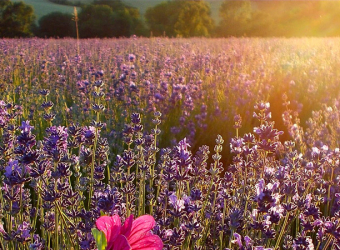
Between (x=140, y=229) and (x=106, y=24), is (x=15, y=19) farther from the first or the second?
(x=140, y=229)

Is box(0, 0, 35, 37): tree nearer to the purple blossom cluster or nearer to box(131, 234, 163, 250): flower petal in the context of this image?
the purple blossom cluster

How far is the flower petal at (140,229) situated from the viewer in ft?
2.51

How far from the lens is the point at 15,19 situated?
29.8 meters

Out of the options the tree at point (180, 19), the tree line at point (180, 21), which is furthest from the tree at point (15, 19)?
the tree at point (180, 19)

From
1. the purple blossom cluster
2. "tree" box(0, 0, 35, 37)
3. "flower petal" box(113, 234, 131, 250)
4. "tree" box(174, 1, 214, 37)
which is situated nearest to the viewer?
"flower petal" box(113, 234, 131, 250)

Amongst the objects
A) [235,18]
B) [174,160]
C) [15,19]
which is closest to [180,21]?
[235,18]

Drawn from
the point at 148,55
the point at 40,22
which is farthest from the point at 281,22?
the point at 148,55

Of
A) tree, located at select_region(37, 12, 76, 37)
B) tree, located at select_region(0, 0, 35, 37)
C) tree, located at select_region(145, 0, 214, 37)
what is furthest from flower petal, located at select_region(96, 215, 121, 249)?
tree, located at select_region(37, 12, 76, 37)

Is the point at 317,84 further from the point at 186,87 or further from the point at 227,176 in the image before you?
the point at 227,176

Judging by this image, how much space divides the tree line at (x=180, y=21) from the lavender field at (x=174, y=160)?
74.0 feet

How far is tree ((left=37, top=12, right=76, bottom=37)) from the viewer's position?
3275 centimetres

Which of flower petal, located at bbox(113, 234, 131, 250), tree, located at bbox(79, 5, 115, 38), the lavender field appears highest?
tree, located at bbox(79, 5, 115, 38)

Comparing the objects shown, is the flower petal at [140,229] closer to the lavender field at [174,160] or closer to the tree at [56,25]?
the lavender field at [174,160]

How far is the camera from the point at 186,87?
399cm
